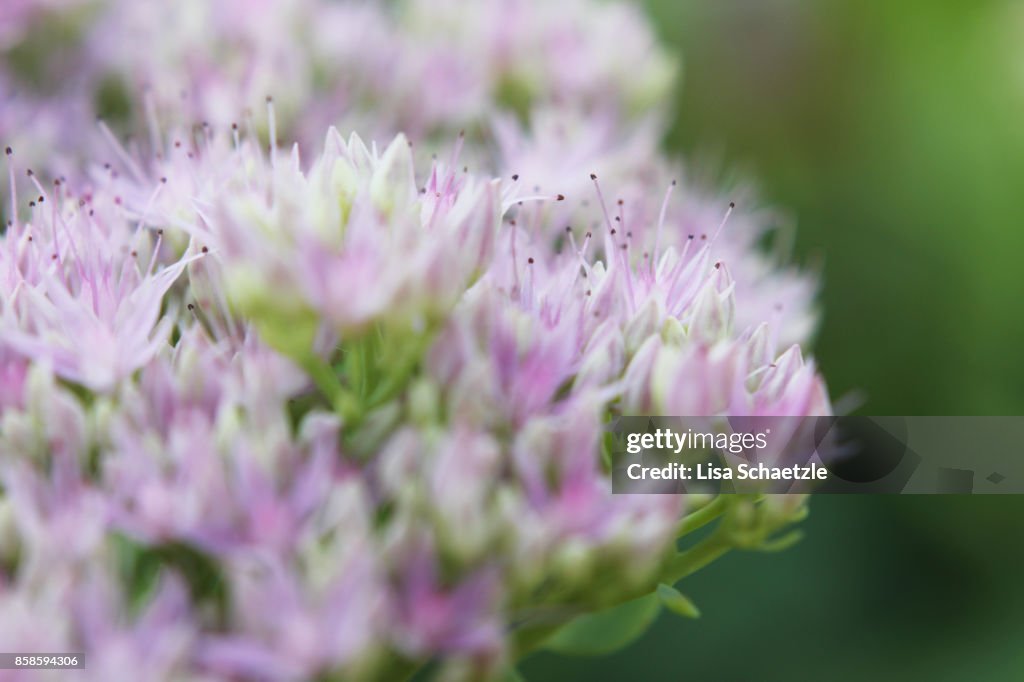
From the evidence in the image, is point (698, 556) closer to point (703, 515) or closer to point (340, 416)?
point (703, 515)

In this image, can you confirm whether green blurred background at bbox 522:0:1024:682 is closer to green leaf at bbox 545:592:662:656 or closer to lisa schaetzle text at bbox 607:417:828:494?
green leaf at bbox 545:592:662:656

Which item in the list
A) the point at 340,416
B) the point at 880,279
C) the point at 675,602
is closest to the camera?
the point at 340,416

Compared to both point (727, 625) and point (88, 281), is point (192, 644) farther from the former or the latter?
point (727, 625)

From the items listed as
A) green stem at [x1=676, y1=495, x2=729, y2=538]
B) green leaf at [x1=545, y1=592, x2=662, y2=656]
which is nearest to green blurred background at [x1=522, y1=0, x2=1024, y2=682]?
green leaf at [x1=545, y1=592, x2=662, y2=656]

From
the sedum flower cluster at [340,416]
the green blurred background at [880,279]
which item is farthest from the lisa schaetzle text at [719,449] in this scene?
the green blurred background at [880,279]

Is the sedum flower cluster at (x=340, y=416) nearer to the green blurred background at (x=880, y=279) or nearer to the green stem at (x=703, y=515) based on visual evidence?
the green stem at (x=703, y=515)

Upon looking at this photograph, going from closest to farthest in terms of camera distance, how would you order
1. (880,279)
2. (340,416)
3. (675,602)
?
1. (340,416)
2. (675,602)
3. (880,279)

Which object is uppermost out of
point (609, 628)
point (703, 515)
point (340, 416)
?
point (340, 416)

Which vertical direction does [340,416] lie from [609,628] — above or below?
above

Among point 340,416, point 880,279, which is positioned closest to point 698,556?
point 340,416
